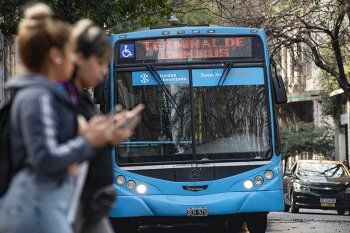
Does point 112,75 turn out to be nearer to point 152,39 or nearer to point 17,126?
point 152,39

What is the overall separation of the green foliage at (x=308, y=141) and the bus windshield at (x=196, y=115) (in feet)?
115

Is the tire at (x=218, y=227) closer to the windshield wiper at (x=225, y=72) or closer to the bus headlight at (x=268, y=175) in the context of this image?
the bus headlight at (x=268, y=175)

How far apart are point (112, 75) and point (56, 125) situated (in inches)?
387

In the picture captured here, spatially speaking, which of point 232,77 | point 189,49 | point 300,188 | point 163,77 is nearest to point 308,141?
point 300,188

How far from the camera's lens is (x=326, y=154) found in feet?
164

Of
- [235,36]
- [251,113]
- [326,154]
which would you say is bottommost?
[326,154]

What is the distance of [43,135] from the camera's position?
446 cm

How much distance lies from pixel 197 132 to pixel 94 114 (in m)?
9.11

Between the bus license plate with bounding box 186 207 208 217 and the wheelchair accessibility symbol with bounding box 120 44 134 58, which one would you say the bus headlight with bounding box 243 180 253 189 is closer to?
the bus license plate with bounding box 186 207 208 217

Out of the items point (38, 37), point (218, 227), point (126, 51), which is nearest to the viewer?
point (38, 37)

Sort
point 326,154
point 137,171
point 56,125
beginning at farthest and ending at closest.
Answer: point 326,154, point 137,171, point 56,125

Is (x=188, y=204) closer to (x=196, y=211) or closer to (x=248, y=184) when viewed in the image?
(x=196, y=211)

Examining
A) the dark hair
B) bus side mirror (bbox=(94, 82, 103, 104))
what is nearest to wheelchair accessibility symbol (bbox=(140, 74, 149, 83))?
bus side mirror (bbox=(94, 82, 103, 104))

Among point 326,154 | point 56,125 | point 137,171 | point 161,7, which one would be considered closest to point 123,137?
point 56,125
